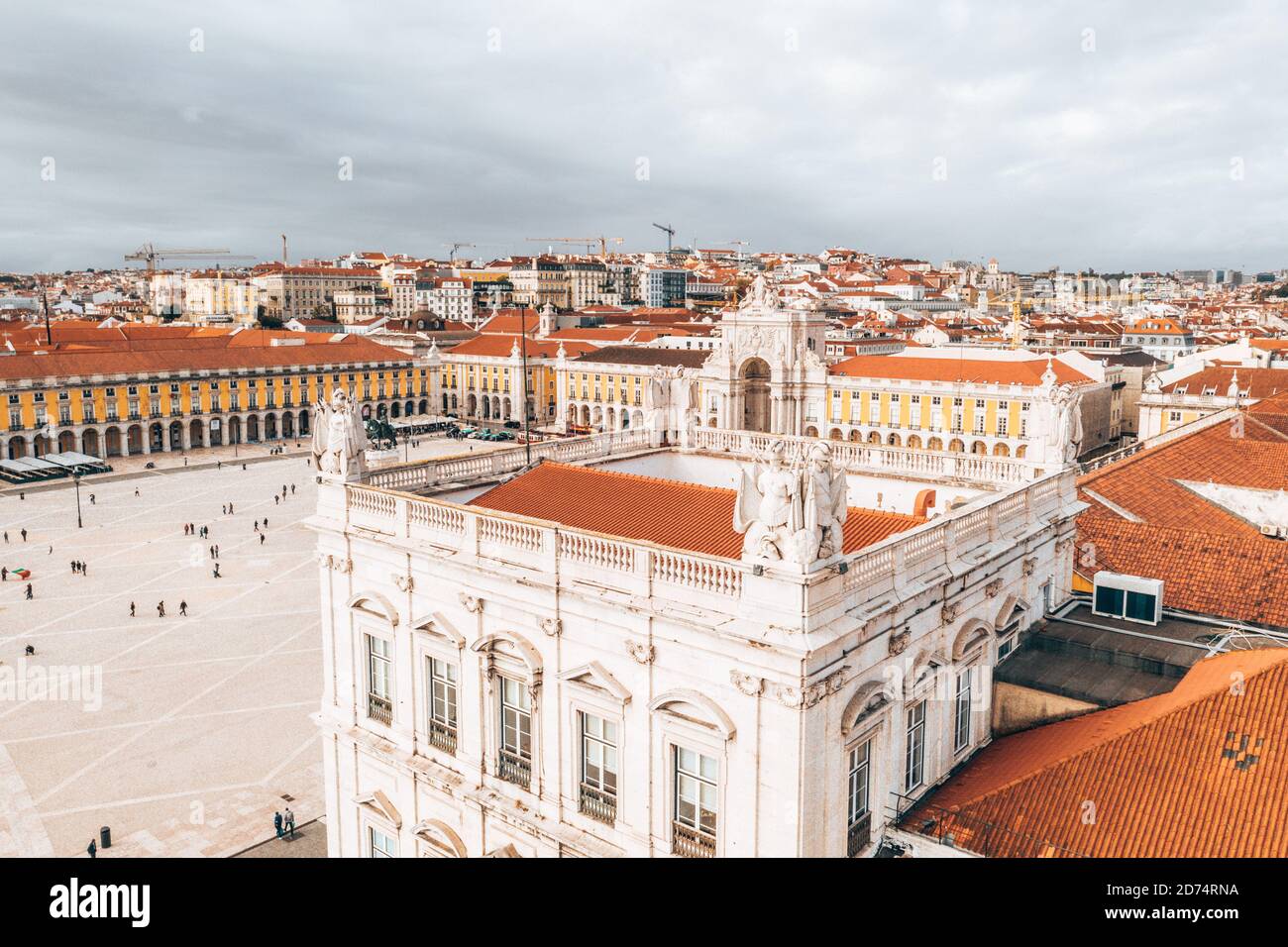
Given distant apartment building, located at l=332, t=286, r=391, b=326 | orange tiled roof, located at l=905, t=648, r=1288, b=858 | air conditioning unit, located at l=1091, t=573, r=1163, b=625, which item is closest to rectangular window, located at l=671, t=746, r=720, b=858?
orange tiled roof, located at l=905, t=648, r=1288, b=858

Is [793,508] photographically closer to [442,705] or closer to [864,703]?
[864,703]

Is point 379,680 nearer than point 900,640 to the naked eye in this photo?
No

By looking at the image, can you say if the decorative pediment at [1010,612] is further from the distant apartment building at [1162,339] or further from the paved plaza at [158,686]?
the distant apartment building at [1162,339]

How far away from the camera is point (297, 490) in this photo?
70875 millimetres

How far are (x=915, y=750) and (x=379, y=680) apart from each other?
368 inches

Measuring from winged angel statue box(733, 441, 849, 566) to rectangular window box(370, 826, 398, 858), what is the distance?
33.1ft

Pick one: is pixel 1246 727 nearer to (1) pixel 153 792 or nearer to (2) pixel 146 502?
(1) pixel 153 792

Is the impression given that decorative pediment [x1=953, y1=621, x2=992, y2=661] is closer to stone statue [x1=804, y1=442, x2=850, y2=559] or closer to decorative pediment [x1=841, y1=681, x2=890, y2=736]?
decorative pediment [x1=841, y1=681, x2=890, y2=736]

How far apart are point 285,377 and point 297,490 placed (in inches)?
1225

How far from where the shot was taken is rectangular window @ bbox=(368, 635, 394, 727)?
58.3 ft

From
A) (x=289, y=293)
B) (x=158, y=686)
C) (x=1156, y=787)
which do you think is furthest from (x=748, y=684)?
(x=289, y=293)

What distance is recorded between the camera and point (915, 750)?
1473cm

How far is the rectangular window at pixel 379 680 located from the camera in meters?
17.8

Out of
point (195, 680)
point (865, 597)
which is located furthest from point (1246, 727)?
point (195, 680)
